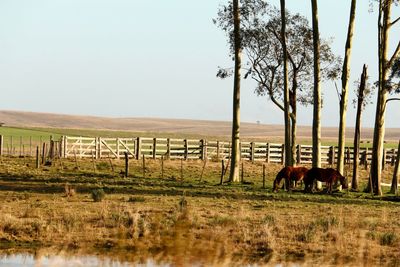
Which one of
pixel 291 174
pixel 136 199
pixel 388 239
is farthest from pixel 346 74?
pixel 388 239

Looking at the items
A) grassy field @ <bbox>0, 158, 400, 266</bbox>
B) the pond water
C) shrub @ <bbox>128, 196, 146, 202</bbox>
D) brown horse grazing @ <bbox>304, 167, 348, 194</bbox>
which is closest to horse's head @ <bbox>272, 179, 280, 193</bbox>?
grassy field @ <bbox>0, 158, 400, 266</bbox>

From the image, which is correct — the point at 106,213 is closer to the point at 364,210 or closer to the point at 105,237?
the point at 105,237

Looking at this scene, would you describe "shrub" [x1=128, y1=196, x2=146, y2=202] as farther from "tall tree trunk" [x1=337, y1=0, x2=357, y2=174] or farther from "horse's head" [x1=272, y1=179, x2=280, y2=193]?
"tall tree trunk" [x1=337, y1=0, x2=357, y2=174]

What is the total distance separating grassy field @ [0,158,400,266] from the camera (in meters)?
23.9

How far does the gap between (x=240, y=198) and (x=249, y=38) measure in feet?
60.1

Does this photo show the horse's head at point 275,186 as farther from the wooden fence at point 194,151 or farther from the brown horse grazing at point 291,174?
the wooden fence at point 194,151

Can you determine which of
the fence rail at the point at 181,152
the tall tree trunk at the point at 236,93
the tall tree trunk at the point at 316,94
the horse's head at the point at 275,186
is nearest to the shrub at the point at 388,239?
the horse's head at the point at 275,186

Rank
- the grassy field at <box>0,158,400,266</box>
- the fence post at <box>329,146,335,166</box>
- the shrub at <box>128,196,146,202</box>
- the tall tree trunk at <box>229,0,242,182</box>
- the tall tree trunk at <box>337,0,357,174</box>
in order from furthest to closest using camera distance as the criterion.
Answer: the fence post at <box>329,146,335,166</box>, the tall tree trunk at <box>229,0,242,182</box>, the tall tree trunk at <box>337,0,357,174</box>, the shrub at <box>128,196,146,202</box>, the grassy field at <box>0,158,400,266</box>

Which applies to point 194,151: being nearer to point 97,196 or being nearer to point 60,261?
point 97,196

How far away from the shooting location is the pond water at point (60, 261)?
70.2ft

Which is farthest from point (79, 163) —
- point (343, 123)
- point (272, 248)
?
point (272, 248)

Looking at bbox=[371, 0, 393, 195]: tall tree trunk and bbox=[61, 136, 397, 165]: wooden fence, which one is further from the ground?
bbox=[371, 0, 393, 195]: tall tree trunk

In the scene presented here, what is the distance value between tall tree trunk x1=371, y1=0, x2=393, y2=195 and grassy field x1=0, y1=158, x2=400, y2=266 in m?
1.45

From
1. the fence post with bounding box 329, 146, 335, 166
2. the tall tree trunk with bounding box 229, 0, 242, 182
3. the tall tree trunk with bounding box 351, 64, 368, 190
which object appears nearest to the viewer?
the tall tree trunk with bounding box 351, 64, 368, 190
